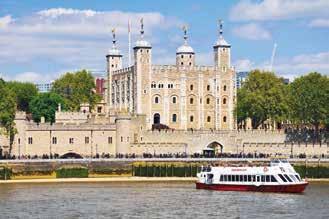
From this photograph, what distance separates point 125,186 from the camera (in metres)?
99.6

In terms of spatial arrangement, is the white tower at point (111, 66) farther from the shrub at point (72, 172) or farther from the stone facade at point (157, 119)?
the shrub at point (72, 172)

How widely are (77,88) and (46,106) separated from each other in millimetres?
18656

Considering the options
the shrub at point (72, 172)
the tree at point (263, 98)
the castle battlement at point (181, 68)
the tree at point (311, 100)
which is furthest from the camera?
the castle battlement at point (181, 68)

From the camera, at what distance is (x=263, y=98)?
141 meters

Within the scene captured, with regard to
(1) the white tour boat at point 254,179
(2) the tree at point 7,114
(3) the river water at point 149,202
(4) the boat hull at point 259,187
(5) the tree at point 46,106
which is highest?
(5) the tree at point 46,106

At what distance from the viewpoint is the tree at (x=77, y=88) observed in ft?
555

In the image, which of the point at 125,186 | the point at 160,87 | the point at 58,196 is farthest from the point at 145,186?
the point at 160,87

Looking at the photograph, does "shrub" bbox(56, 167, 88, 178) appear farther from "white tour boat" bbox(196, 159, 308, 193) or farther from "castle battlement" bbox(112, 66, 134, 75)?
"castle battlement" bbox(112, 66, 134, 75)

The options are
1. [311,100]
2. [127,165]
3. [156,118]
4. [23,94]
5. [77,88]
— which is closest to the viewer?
[127,165]

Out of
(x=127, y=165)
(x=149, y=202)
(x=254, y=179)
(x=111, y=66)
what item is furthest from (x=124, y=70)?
(x=149, y=202)

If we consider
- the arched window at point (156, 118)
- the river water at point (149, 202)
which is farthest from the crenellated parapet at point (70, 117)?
the river water at point (149, 202)

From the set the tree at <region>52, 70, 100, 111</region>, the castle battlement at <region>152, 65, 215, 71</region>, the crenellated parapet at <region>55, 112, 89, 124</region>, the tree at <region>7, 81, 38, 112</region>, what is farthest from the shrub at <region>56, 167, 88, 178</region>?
the tree at <region>52, 70, 100, 111</region>

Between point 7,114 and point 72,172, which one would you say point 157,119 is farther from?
point 72,172

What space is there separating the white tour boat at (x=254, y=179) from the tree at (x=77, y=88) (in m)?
72.8
